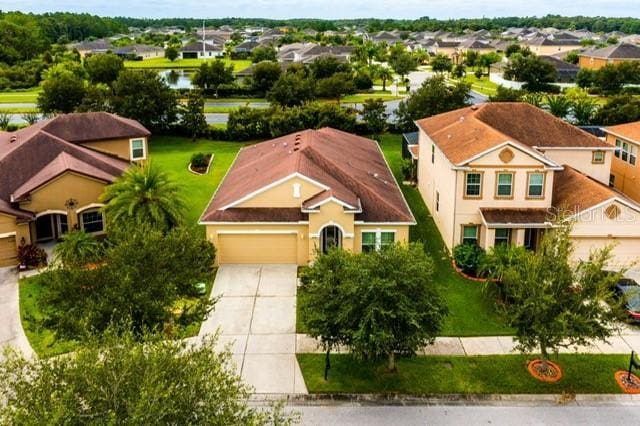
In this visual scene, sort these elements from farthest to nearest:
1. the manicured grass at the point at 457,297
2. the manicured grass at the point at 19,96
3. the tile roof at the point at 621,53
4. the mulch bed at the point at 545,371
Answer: the tile roof at the point at 621,53, the manicured grass at the point at 19,96, the manicured grass at the point at 457,297, the mulch bed at the point at 545,371

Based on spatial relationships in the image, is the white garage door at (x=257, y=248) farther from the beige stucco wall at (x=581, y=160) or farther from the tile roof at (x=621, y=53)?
the tile roof at (x=621, y=53)

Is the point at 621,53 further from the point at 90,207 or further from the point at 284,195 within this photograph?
the point at 90,207

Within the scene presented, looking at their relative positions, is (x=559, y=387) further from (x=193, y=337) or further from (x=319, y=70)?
(x=319, y=70)

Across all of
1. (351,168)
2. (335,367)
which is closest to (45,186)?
(351,168)

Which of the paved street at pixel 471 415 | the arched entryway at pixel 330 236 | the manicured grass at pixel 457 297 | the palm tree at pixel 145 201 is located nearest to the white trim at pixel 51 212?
the palm tree at pixel 145 201

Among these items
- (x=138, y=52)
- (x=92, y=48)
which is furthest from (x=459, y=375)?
(x=92, y=48)

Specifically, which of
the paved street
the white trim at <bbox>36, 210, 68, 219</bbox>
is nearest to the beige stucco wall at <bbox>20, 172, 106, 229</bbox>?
the white trim at <bbox>36, 210, 68, 219</bbox>

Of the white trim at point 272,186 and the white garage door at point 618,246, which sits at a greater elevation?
the white trim at point 272,186

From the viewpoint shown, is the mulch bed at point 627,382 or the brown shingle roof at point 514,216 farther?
the brown shingle roof at point 514,216
